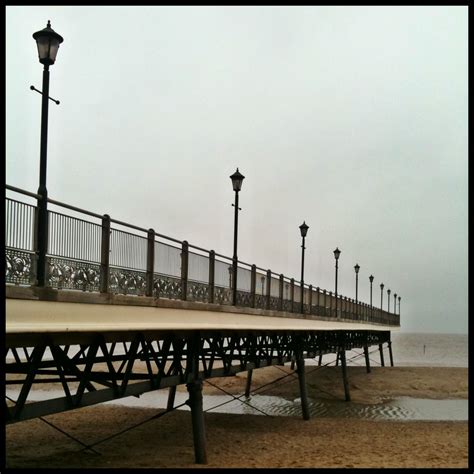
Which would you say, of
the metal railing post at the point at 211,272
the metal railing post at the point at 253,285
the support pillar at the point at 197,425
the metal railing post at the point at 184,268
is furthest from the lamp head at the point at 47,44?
the metal railing post at the point at 253,285

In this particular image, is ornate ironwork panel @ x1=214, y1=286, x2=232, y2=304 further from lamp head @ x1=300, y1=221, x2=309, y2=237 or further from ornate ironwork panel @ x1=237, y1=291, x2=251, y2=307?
lamp head @ x1=300, y1=221, x2=309, y2=237

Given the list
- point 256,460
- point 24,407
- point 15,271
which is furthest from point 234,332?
point 15,271

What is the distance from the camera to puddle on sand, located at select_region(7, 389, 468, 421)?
27406 millimetres

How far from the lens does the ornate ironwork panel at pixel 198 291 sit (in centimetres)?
1486

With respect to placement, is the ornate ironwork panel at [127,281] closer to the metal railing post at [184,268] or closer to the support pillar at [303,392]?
the metal railing post at [184,268]

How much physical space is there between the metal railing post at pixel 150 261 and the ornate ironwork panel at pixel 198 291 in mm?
1875

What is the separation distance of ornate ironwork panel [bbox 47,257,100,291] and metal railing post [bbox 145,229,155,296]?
70.5 inches

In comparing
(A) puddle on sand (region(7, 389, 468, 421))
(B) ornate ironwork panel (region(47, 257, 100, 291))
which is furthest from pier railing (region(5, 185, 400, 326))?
(A) puddle on sand (region(7, 389, 468, 421))

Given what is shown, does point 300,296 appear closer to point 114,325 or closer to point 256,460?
point 256,460

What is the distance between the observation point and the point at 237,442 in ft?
60.7

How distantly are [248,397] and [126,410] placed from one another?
27.2 ft

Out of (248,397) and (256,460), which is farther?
(248,397)

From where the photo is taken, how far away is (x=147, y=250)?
13.1m

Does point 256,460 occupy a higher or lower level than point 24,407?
lower
